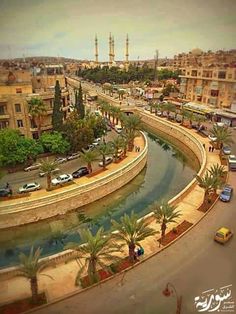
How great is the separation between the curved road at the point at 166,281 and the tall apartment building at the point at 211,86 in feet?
90.3

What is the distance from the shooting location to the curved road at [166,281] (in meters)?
9.84

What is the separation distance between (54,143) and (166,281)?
1667 cm

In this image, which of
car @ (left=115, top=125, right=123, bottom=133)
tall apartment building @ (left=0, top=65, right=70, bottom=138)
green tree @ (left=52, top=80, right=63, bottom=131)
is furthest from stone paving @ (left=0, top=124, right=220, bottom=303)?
car @ (left=115, top=125, right=123, bottom=133)

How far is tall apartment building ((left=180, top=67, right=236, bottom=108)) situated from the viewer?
37125mm

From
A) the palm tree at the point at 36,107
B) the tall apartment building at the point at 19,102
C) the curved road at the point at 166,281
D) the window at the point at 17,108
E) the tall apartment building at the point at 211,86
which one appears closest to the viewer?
the curved road at the point at 166,281

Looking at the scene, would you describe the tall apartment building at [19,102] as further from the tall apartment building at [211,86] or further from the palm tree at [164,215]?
the tall apartment building at [211,86]

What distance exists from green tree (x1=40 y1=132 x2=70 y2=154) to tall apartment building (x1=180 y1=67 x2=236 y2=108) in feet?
74.1

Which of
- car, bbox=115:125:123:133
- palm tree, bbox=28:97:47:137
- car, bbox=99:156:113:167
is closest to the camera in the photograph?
car, bbox=99:156:113:167

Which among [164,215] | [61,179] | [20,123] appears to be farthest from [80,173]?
[164,215]

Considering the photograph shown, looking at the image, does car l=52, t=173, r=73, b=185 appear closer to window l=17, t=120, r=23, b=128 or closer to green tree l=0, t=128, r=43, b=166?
green tree l=0, t=128, r=43, b=166

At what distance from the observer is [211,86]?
41.0 metres

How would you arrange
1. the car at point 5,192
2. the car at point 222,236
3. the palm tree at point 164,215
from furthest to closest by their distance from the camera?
the car at point 5,192 < the car at point 222,236 < the palm tree at point 164,215

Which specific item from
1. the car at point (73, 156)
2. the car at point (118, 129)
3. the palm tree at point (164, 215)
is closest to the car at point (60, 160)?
the car at point (73, 156)

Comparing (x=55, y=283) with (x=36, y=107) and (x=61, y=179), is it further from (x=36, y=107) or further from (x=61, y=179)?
(x=36, y=107)
